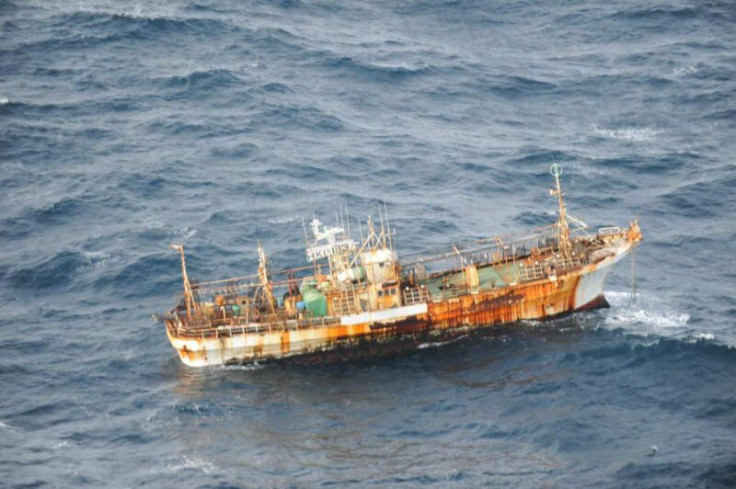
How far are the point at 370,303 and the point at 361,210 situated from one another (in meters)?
21.9

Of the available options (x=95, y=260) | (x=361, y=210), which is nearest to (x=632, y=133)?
(x=361, y=210)

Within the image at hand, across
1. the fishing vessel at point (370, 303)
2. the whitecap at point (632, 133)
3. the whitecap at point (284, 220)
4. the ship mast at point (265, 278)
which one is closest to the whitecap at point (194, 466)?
the fishing vessel at point (370, 303)

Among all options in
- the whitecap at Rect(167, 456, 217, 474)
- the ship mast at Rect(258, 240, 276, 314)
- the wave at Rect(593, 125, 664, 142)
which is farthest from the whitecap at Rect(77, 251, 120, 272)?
the wave at Rect(593, 125, 664, 142)

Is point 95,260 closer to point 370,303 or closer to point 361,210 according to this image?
point 361,210

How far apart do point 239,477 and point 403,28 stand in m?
96.5

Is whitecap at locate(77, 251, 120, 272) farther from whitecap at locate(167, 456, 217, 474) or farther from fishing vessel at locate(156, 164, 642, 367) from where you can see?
whitecap at locate(167, 456, 217, 474)

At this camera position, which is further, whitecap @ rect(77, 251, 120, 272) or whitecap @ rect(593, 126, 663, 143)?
whitecap @ rect(593, 126, 663, 143)

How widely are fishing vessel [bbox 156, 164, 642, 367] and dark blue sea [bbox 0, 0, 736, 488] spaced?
2044 mm

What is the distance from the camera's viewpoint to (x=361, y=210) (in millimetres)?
113125

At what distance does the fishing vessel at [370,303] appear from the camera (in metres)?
91.8

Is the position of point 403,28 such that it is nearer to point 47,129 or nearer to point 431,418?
point 47,129

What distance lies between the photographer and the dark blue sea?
7806cm

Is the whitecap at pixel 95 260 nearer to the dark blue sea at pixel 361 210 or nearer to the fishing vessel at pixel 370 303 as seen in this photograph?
the dark blue sea at pixel 361 210

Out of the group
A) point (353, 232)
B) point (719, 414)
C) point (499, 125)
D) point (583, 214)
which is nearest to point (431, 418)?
point (719, 414)
